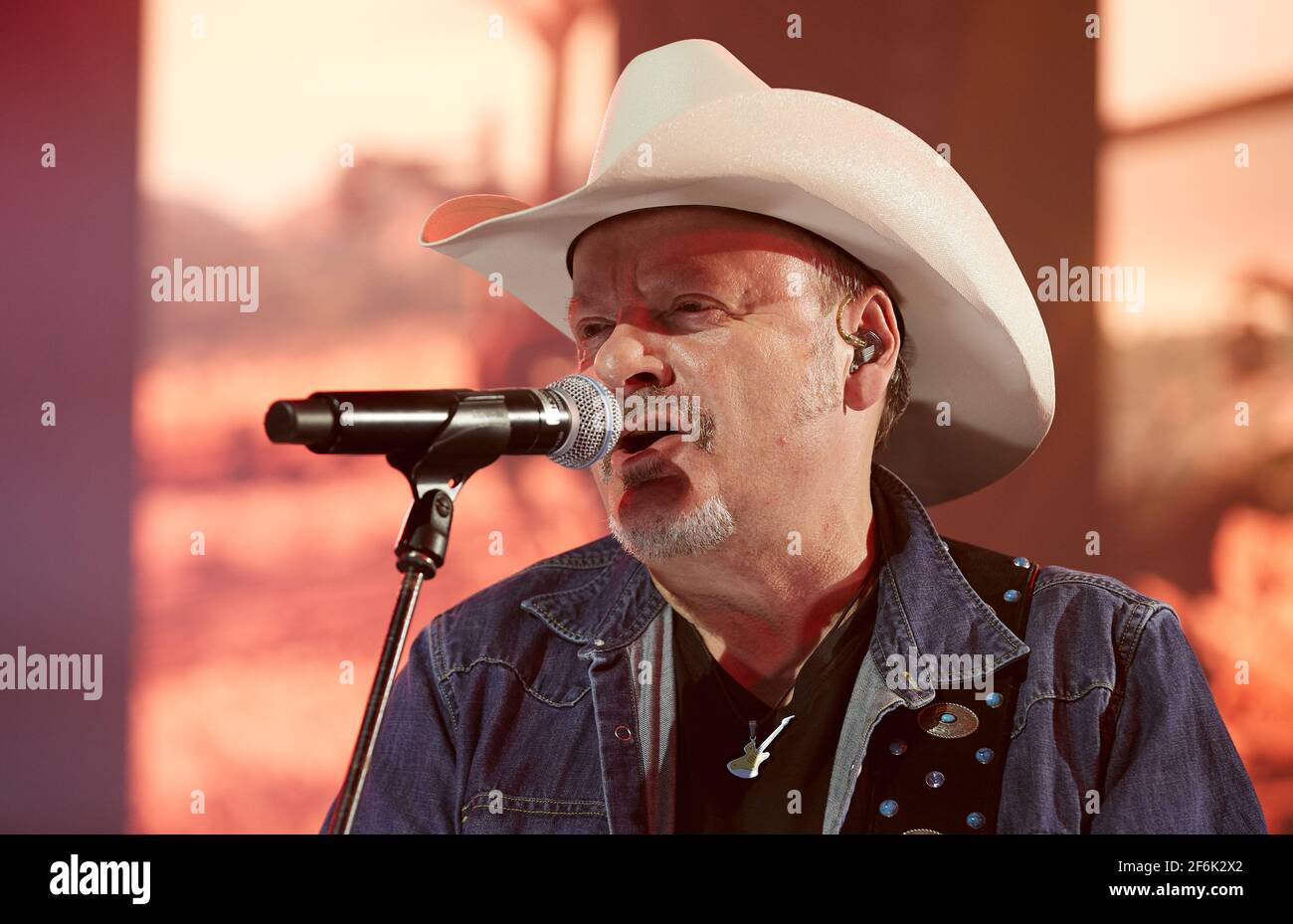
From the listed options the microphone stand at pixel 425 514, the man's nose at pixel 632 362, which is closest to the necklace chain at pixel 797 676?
the man's nose at pixel 632 362

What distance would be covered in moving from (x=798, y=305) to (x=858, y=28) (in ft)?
2.70

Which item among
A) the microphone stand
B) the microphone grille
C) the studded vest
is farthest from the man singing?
the microphone stand

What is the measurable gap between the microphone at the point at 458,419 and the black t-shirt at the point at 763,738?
65cm

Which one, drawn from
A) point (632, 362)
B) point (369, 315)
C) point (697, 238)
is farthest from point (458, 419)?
point (369, 315)

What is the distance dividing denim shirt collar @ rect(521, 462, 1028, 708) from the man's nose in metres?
0.39

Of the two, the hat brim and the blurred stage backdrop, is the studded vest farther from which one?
the blurred stage backdrop

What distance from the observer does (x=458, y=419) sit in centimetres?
119

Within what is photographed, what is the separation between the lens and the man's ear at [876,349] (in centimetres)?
186

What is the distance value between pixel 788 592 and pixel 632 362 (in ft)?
1.37

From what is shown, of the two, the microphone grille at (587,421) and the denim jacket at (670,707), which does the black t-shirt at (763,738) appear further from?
the microphone grille at (587,421)

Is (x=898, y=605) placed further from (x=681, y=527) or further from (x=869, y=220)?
(x=869, y=220)

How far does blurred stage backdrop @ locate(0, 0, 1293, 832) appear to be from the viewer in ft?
7.47

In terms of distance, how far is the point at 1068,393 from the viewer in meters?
2.33

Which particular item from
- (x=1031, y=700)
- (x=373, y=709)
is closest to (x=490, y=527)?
(x=1031, y=700)
